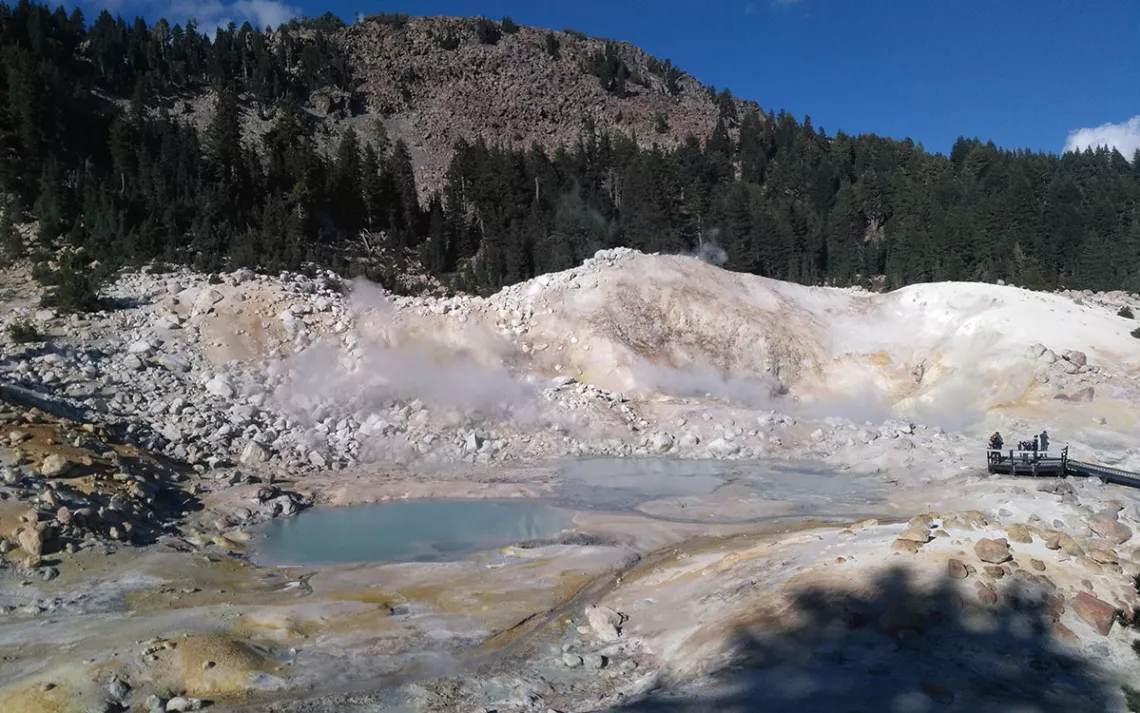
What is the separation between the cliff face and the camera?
71562mm

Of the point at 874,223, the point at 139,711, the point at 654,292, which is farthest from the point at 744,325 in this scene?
the point at 874,223

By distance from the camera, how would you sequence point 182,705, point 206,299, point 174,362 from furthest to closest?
point 206,299
point 174,362
point 182,705

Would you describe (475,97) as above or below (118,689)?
above

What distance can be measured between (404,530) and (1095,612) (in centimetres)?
1300

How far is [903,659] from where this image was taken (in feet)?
30.0

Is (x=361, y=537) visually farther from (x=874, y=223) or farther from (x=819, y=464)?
(x=874, y=223)

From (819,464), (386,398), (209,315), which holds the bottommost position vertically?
(819,464)

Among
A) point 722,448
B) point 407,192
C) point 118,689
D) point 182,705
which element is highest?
point 407,192

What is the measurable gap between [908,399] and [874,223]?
4302 cm

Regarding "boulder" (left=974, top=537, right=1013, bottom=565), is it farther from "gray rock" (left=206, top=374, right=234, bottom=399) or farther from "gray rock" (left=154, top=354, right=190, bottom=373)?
"gray rock" (left=154, top=354, right=190, bottom=373)

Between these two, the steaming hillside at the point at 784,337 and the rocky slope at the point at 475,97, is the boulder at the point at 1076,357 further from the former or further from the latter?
the rocky slope at the point at 475,97

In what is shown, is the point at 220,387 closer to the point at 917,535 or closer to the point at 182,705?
the point at 182,705

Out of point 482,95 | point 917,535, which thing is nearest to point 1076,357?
point 917,535

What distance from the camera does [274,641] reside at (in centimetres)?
1081
